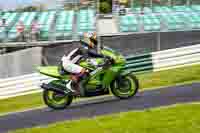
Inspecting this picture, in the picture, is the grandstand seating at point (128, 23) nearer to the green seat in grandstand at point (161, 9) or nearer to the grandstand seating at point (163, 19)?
the grandstand seating at point (163, 19)

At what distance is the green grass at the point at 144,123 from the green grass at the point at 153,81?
15.1 feet

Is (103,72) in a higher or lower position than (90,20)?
higher

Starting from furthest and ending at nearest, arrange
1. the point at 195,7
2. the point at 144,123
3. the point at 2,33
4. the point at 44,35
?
the point at 195,7, the point at 2,33, the point at 44,35, the point at 144,123

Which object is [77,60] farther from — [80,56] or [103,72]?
[103,72]

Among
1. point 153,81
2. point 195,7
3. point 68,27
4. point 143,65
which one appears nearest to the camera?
point 153,81

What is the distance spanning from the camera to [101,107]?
9953 millimetres

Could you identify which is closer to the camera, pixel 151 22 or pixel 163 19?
pixel 151 22

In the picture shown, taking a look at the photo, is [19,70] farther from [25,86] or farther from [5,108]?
[5,108]

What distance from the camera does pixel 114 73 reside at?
10.6 meters

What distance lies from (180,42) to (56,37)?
6.71 m

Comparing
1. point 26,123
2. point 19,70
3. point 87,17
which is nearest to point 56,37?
point 87,17

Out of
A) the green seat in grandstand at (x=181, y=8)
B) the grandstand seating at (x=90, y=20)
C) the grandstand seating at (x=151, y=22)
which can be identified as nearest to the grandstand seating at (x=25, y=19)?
the grandstand seating at (x=90, y=20)

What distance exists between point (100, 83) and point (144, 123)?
356cm

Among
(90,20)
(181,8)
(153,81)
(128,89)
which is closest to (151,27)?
(90,20)
